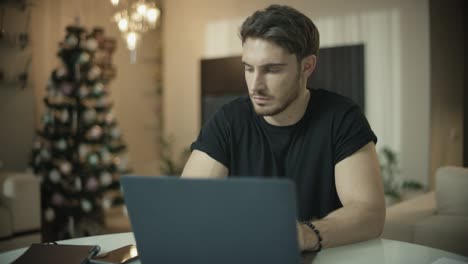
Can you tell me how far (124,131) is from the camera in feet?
17.9

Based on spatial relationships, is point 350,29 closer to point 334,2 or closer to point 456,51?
point 334,2

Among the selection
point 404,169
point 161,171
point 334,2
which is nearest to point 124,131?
point 161,171

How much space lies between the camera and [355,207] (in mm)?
1062

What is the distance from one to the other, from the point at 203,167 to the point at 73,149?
3001mm

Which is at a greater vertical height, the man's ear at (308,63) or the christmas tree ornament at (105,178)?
the man's ear at (308,63)

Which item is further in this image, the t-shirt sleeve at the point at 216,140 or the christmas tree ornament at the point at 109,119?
the christmas tree ornament at the point at 109,119

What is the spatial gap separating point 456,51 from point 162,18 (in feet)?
11.2

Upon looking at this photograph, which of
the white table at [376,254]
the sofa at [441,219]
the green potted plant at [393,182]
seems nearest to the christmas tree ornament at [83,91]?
the green potted plant at [393,182]

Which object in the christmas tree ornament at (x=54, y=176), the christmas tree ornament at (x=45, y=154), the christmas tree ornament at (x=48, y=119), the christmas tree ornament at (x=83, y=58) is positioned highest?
the christmas tree ornament at (x=83, y=58)

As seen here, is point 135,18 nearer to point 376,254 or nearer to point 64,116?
point 64,116

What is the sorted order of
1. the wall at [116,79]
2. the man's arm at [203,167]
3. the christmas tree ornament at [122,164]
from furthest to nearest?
the wall at [116,79], the christmas tree ornament at [122,164], the man's arm at [203,167]

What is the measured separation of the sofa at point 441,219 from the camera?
2057mm

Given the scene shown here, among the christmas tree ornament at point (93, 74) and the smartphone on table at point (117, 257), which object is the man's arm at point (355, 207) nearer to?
the smartphone on table at point (117, 257)

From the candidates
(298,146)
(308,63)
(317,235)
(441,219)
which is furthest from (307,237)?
(441,219)
